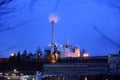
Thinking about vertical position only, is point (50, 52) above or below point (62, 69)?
above

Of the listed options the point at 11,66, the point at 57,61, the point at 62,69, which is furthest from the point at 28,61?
the point at 11,66

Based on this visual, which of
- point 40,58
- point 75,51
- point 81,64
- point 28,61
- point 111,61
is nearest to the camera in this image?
point 111,61

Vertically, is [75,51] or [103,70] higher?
[75,51]

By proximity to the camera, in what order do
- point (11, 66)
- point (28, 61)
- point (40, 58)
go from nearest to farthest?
1. point (11, 66)
2. point (28, 61)
3. point (40, 58)

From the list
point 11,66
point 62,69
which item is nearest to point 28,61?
point 62,69

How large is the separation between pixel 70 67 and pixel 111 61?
52.7ft

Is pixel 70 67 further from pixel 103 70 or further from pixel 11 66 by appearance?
pixel 11 66

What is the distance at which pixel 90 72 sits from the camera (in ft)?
481

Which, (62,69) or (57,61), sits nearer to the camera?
(62,69)

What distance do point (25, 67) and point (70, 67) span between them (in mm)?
15890

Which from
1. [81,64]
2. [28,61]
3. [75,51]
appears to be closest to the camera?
[81,64]

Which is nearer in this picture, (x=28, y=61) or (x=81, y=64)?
(x=81, y=64)

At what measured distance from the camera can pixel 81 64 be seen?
512ft

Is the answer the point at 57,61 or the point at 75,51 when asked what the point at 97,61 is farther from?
the point at 75,51
